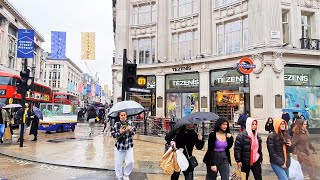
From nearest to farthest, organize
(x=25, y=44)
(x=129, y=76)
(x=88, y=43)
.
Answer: (x=129, y=76), (x=25, y=44), (x=88, y=43)

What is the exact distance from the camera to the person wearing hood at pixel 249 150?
564 centimetres

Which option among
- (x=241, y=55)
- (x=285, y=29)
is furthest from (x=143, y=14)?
(x=285, y=29)

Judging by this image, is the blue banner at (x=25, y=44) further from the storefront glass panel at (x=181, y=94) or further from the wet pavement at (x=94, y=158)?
the storefront glass panel at (x=181, y=94)

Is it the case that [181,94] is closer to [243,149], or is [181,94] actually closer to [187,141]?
[187,141]

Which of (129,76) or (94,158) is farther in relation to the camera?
(94,158)

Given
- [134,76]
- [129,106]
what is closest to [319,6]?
[134,76]

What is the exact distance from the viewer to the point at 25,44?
15.2 meters

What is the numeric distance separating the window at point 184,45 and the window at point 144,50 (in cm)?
→ 219

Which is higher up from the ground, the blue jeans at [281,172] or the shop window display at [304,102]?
the shop window display at [304,102]

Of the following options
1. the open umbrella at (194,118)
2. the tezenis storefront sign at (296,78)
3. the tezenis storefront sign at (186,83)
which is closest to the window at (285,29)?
the tezenis storefront sign at (296,78)

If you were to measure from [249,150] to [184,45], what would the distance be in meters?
21.6

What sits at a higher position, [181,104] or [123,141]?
[181,104]

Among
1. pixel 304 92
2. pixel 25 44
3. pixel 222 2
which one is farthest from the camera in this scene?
pixel 222 2

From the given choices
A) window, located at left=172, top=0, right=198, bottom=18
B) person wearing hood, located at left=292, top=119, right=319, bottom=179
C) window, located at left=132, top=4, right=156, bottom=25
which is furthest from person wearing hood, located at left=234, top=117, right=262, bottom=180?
window, located at left=132, top=4, right=156, bottom=25
